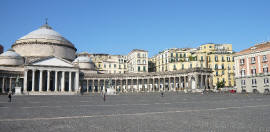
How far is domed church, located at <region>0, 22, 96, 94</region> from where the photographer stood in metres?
80.9

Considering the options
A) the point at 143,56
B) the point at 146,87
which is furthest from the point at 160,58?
the point at 146,87

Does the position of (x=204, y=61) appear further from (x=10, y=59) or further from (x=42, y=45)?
(x=10, y=59)

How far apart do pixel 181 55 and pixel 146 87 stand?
20.5 m

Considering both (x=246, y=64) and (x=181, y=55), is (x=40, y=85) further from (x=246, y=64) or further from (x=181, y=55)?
(x=246, y=64)

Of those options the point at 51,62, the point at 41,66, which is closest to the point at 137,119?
the point at 41,66

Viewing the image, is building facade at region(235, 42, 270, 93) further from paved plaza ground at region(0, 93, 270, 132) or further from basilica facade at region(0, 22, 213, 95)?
paved plaza ground at region(0, 93, 270, 132)

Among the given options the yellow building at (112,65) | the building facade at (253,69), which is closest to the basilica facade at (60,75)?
the yellow building at (112,65)

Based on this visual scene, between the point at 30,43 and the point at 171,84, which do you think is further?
the point at 30,43

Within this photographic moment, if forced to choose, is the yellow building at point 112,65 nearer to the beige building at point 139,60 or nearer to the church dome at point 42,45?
the beige building at point 139,60

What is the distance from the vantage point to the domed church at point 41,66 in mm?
80938

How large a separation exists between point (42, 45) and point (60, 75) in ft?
67.6

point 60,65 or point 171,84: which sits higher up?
point 60,65

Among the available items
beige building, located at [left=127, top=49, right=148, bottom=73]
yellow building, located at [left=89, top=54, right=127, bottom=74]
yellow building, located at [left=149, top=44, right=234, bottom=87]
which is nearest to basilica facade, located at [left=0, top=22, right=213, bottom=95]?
beige building, located at [left=127, top=49, right=148, bottom=73]

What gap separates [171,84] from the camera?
3629 inches
